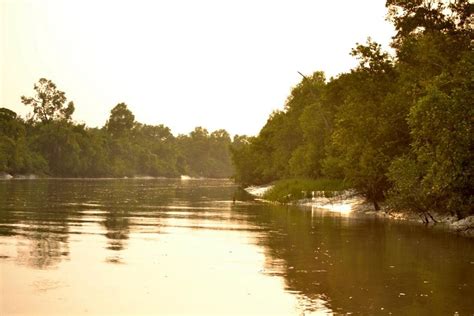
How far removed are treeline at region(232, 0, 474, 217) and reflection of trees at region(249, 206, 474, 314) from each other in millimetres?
3976

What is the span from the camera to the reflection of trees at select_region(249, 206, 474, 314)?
17625mm

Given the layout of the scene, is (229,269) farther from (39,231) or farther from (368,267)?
(39,231)

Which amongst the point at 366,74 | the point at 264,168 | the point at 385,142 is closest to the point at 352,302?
the point at 385,142

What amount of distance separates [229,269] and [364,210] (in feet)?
115

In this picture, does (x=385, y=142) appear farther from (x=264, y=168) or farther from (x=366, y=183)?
(x=264, y=168)

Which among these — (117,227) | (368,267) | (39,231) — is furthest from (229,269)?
(117,227)

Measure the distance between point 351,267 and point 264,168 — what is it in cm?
10054

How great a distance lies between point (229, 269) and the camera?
2280 cm

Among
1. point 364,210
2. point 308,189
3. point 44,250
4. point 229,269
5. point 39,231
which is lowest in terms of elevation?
point 229,269

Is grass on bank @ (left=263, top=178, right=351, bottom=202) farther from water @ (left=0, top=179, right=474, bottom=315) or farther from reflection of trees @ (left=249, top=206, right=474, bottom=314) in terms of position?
water @ (left=0, top=179, right=474, bottom=315)

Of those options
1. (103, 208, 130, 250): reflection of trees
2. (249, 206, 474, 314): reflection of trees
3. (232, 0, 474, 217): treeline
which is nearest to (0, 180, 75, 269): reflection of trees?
(103, 208, 130, 250): reflection of trees

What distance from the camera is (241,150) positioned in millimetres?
137750

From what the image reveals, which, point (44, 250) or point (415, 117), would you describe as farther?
point (415, 117)

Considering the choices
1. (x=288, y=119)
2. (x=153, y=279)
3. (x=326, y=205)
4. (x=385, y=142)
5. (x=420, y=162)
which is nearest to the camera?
(x=153, y=279)
